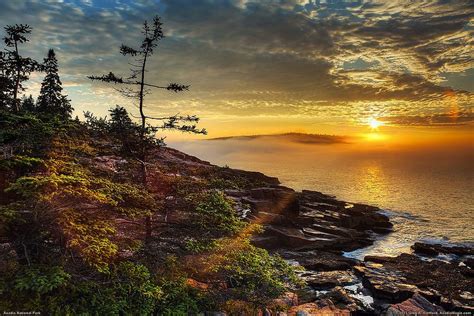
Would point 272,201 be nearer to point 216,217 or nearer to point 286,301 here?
point 286,301

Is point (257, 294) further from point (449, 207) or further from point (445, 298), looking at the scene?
point (449, 207)

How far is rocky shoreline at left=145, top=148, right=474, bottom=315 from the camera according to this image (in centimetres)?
2053

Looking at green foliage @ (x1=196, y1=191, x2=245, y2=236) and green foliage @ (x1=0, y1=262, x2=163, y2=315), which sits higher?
green foliage @ (x1=196, y1=191, x2=245, y2=236)

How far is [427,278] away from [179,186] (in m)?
25.4

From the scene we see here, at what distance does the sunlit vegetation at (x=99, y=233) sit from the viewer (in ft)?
31.6

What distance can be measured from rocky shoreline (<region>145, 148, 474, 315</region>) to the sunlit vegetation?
182 centimetres

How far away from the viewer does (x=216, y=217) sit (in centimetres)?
1334

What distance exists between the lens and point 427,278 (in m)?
28.0

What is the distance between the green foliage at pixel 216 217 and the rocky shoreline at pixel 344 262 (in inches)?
49.8

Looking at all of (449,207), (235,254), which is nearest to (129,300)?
(235,254)

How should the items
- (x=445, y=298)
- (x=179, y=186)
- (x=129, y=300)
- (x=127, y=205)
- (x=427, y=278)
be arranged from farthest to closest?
1. (x=427, y=278)
2. (x=445, y=298)
3. (x=179, y=186)
4. (x=127, y=205)
5. (x=129, y=300)

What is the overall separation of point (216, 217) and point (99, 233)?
4.60 meters

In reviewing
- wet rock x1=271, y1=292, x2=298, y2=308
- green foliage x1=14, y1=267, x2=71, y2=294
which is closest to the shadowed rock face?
wet rock x1=271, y1=292, x2=298, y2=308

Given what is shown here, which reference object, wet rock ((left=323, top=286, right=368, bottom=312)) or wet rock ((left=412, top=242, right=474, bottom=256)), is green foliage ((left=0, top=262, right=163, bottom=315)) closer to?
wet rock ((left=323, top=286, right=368, bottom=312))
